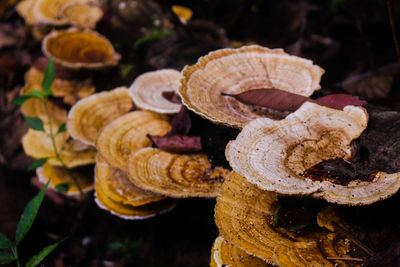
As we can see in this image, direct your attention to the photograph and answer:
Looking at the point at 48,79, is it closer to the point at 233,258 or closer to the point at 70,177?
the point at 70,177

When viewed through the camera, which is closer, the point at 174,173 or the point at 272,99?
the point at 272,99

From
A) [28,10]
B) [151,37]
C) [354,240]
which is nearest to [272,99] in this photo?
[354,240]

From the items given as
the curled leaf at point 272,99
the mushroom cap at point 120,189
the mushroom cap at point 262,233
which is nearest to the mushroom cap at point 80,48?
the mushroom cap at point 120,189

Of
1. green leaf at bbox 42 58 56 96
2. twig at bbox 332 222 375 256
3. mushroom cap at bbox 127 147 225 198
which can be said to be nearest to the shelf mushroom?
mushroom cap at bbox 127 147 225 198

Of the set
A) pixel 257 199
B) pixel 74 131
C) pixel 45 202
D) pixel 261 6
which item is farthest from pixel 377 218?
pixel 261 6

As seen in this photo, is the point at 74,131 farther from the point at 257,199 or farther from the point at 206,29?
the point at 206,29
